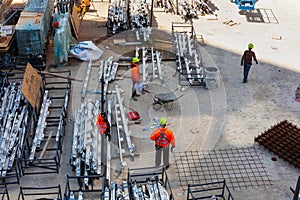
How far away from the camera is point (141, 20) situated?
2248cm

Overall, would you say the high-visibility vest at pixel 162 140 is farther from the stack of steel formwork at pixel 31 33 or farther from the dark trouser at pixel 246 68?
the stack of steel formwork at pixel 31 33

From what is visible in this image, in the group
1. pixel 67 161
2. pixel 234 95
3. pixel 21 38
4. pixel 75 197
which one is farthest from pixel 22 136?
pixel 234 95

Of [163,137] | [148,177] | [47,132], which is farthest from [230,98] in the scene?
[47,132]

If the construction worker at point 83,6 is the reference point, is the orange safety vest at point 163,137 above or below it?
below

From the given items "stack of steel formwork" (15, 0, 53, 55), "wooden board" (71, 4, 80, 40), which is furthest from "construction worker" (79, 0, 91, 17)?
"stack of steel formwork" (15, 0, 53, 55)

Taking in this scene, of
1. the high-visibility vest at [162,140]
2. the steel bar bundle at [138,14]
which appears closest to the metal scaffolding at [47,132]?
the high-visibility vest at [162,140]

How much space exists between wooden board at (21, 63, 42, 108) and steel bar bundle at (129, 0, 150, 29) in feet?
23.0

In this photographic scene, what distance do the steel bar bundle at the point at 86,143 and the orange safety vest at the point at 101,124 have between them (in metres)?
0.37

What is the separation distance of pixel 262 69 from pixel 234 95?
8.61 feet

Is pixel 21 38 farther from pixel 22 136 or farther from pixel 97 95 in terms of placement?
pixel 22 136

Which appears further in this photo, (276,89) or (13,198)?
(276,89)

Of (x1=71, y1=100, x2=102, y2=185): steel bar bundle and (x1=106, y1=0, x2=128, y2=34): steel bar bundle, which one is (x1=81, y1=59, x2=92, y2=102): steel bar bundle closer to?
(x1=71, y1=100, x2=102, y2=185): steel bar bundle

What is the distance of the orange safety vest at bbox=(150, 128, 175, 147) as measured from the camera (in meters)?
13.3

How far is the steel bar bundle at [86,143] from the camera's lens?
529 inches
